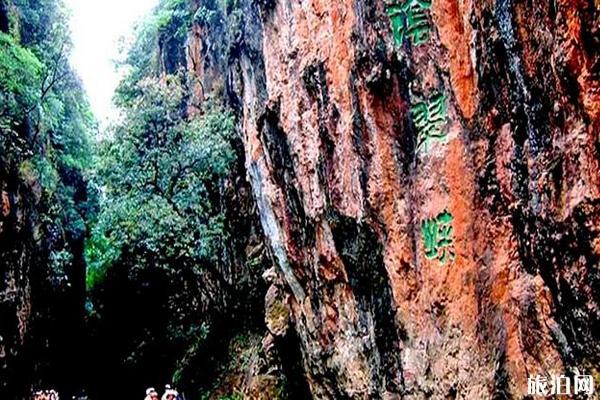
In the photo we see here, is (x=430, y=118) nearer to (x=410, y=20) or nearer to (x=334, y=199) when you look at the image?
(x=410, y=20)

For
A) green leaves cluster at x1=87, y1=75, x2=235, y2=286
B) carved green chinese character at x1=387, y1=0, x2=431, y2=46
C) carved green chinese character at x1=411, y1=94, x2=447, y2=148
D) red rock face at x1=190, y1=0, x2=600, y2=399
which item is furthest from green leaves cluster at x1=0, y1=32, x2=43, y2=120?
carved green chinese character at x1=411, y1=94, x2=447, y2=148

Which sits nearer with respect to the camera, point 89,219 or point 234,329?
point 234,329

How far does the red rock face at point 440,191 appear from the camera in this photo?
14.9 ft

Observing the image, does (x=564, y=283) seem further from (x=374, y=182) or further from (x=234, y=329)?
(x=234, y=329)

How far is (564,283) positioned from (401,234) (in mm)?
2107

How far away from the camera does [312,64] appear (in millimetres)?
7906

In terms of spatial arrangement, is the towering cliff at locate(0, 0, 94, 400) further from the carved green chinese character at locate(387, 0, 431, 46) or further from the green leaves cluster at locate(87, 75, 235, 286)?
the carved green chinese character at locate(387, 0, 431, 46)

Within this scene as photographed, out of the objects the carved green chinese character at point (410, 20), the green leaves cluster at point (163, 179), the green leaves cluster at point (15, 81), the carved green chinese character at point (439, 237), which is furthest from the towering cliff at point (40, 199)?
the carved green chinese character at point (439, 237)

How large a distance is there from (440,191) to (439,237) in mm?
445

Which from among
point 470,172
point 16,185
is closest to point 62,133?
point 16,185

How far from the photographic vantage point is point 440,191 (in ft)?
20.0

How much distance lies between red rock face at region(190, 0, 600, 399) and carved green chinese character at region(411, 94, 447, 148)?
23 millimetres

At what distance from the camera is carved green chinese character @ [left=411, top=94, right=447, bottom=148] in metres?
6.13

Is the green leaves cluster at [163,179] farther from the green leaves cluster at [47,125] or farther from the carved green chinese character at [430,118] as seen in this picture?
the carved green chinese character at [430,118]
